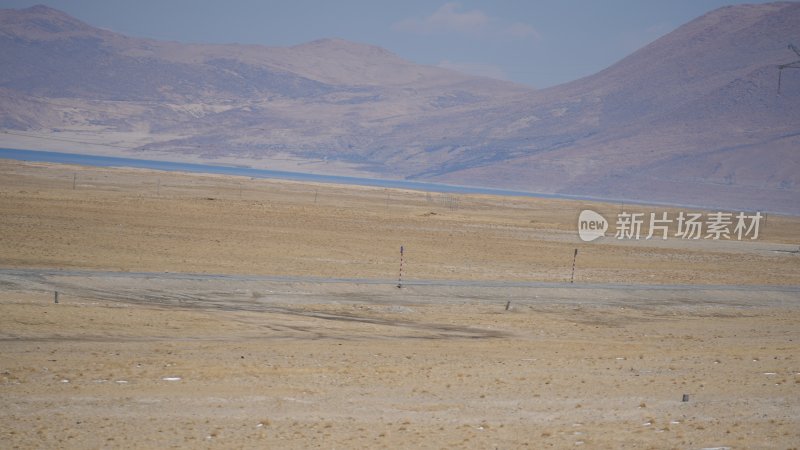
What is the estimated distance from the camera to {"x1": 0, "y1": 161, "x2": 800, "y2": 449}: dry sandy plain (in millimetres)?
11016

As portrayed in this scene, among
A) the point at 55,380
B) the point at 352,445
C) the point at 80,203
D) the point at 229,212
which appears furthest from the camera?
the point at 229,212

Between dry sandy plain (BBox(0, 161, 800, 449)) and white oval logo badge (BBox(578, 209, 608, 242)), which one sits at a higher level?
white oval logo badge (BBox(578, 209, 608, 242))

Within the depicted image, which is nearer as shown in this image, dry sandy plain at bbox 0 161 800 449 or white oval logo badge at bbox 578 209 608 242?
dry sandy plain at bbox 0 161 800 449

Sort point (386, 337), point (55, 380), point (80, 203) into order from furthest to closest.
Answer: point (80, 203) → point (386, 337) → point (55, 380)

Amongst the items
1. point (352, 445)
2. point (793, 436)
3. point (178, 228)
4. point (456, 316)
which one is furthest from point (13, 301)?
point (178, 228)

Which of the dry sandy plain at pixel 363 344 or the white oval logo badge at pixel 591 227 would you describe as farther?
the white oval logo badge at pixel 591 227

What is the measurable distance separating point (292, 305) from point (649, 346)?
27.1 ft

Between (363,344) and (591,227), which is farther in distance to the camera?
(591,227)

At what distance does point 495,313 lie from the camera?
77.0 feet

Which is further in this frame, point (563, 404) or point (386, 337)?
point (386, 337)

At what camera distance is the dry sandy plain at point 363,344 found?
1102 centimetres

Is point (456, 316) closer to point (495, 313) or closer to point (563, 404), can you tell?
point (495, 313)

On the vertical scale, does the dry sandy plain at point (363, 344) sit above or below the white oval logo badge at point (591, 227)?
below

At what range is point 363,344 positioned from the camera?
17.2 m
